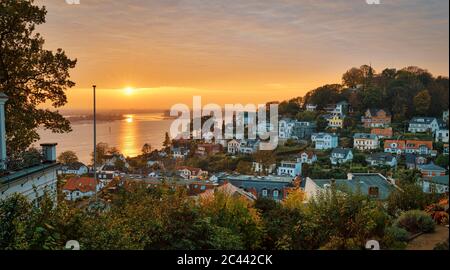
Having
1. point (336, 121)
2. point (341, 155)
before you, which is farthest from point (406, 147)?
point (336, 121)

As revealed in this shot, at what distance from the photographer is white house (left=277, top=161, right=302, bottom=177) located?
33.3ft

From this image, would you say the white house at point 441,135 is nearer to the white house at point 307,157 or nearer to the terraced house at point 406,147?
the terraced house at point 406,147

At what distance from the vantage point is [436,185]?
16.4ft

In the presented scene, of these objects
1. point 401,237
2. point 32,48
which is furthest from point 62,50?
point 401,237

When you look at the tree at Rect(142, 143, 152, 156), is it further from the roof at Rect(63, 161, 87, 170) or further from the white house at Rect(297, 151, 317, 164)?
the white house at Rect(297, 151, 317, 164)

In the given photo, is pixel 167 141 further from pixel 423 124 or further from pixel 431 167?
pixel 423 124

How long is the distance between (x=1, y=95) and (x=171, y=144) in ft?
10.2

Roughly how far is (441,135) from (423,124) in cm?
131

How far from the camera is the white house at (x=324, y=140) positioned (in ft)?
34.0

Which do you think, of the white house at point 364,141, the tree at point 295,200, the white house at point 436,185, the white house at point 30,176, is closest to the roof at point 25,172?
the white house at point 30,176

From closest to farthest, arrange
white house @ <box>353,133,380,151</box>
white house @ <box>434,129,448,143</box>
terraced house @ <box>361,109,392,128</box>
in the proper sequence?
white house @ <box>434,129,448,143</box> → terraced house @ <box>361,109,392,128</box> → white house @ <box>353,133,380,151</box>

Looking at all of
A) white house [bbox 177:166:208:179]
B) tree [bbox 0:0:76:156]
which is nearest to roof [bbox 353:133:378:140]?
white house [bbox 177:166:208:179]

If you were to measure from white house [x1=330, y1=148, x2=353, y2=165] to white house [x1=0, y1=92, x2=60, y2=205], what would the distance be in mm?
7280

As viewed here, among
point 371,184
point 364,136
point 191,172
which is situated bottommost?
point 371,184
